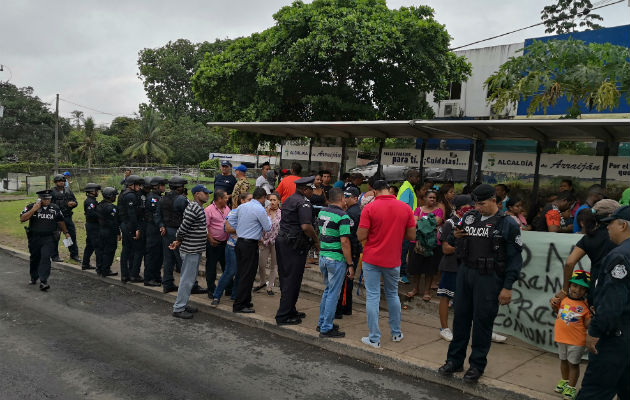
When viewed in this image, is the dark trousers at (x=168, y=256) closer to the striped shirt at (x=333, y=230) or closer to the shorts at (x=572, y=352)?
the striped shirt at (x=333, y=230)

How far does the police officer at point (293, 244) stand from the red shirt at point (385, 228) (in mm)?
953

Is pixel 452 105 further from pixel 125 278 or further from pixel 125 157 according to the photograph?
pixel 125 157

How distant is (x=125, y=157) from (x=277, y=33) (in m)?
48.7

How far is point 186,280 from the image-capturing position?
24.2 ft

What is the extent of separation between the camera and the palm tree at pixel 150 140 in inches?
2185

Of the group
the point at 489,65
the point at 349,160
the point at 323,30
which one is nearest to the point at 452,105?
the point at 489,65

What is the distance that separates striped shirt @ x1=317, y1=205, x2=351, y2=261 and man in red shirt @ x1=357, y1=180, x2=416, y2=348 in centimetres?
26

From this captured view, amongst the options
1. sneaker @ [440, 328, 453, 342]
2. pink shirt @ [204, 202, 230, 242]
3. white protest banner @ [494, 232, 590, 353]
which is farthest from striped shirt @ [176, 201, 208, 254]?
white protest banner @ [494, 232, 590, 353]

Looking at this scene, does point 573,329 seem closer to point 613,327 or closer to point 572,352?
point 572,352

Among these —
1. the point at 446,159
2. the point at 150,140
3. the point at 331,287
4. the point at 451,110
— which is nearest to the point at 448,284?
the point at 331,287

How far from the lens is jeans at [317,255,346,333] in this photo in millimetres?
6188

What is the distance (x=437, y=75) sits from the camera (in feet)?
50.8

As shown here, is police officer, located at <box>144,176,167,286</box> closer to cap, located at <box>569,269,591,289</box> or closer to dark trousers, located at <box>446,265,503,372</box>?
dark trousers, located at <box>446,265,503,372</box>

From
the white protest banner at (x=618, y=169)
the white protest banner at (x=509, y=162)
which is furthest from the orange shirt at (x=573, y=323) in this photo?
the white protest banner at (x=509, y=162)
